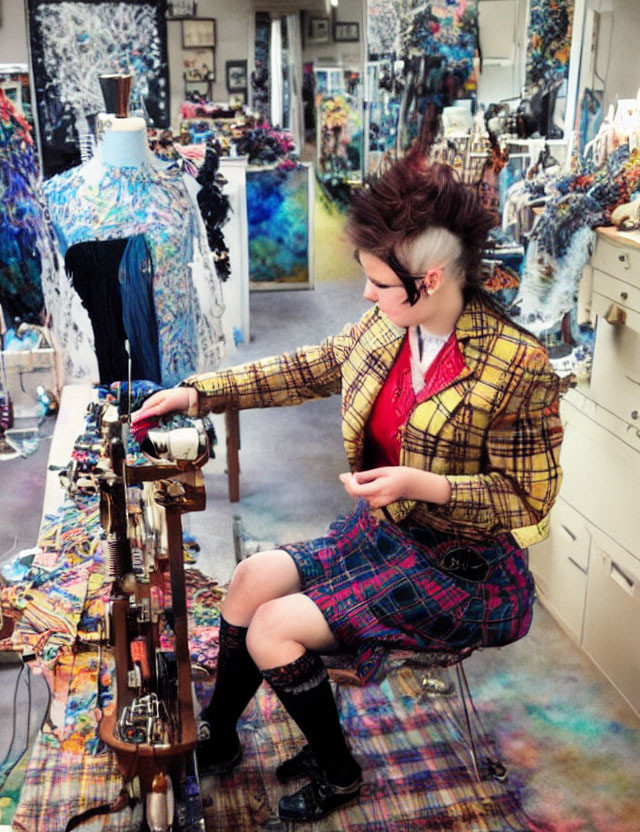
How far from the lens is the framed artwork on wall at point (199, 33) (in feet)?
18.6

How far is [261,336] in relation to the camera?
5652mm

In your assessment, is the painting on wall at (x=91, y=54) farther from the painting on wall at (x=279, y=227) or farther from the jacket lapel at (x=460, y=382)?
the jacket lapel at (x=460, y=382)

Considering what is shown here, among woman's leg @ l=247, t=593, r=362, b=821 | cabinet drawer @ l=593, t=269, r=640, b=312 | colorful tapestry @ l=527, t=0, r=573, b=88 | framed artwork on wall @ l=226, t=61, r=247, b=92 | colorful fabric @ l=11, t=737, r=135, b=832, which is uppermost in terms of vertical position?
colorful tapestry @ l=527, t=0, r=573, b=88

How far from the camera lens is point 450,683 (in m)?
2.72

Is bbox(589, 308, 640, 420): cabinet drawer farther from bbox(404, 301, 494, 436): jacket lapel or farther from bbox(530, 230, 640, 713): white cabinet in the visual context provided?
bbox(404, 301, 494, 436): jacket lapel

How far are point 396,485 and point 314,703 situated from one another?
520 mm

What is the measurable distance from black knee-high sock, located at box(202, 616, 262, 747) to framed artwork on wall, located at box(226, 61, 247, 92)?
4310 millimetres

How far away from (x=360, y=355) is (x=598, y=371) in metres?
0.90

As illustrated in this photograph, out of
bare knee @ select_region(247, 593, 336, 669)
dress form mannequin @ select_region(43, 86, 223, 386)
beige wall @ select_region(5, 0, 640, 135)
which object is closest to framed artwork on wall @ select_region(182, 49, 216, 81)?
beige wall @ select_region(5, 0, 640, 135)

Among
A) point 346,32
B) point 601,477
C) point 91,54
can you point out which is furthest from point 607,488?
point 91,54

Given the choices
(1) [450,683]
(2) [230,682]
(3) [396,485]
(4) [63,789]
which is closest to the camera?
(3) [396,485]

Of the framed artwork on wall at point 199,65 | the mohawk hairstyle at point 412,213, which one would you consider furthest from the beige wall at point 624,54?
the framed artwork on wall at point 199,65

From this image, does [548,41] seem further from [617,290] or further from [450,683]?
[450,683]

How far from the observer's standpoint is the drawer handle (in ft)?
8.68
